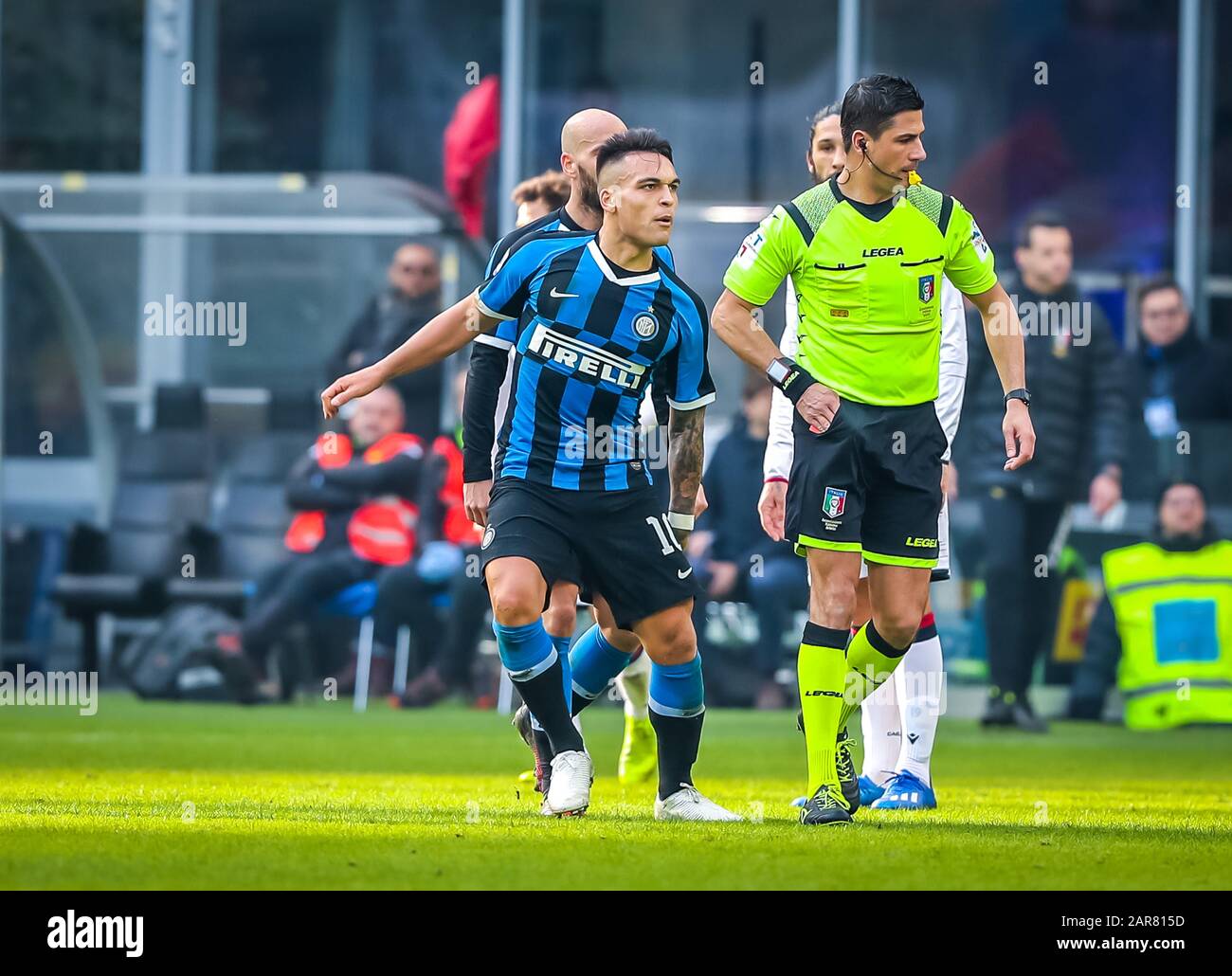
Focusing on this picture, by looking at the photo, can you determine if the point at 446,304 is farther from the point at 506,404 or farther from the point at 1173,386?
the point at 506,404

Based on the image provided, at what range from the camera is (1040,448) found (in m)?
10.8

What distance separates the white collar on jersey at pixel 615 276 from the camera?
602 centimetres

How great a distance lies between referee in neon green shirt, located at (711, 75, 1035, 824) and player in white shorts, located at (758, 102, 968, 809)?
55 cm

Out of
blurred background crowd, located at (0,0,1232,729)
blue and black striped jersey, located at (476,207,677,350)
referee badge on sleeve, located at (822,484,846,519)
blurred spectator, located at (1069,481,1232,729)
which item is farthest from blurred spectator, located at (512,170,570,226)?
blurred spectator, located at (1069,481,1232,729)

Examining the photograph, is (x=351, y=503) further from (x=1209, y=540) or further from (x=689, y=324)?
(x=689, y=324)

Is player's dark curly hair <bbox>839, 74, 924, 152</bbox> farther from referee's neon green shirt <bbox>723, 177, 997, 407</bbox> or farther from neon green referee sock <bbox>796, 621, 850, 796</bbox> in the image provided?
neon green referee sock <bbox>796, 621, 850, 796</bbox>

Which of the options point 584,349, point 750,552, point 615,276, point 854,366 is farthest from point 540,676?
point 750,552

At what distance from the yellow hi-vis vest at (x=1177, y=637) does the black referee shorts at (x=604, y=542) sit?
579 centimetres

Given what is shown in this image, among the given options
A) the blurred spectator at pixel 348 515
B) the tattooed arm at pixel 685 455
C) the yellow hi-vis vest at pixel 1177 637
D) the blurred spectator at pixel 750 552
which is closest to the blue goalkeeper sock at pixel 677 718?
the tattooed arm at pixel 685 455

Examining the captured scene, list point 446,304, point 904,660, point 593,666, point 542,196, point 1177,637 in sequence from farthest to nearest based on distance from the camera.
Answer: point 446,304
point 1177,637
point 542,196
point 904,660
point 593,666

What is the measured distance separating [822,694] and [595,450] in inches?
37.8

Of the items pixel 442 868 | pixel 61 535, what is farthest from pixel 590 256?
pixel 61 535

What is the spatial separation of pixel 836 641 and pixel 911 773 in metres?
1.10

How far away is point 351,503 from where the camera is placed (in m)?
12.4
